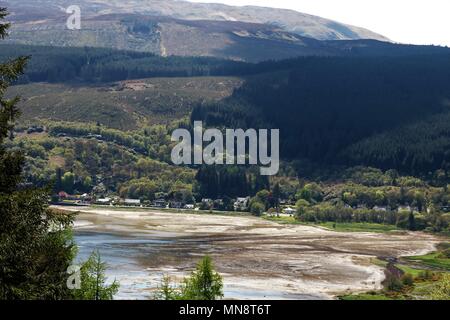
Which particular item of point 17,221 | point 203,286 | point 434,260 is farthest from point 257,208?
point 17,221

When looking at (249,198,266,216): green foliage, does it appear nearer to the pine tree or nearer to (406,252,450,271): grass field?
(406,252,450,271): grass field

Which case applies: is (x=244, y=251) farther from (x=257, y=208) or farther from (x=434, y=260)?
(x=257, y=208)

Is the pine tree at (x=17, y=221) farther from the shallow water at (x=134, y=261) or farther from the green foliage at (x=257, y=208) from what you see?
the green foliage at (x=257, y=208)

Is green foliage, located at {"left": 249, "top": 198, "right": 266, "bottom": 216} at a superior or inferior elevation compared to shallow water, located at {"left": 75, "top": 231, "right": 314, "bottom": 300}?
inferior

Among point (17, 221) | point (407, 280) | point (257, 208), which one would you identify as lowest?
point (257, 208)

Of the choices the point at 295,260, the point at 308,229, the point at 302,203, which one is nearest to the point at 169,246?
the point at 295,260

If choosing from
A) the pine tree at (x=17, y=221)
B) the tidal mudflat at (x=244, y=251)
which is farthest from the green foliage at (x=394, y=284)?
the pine tree at (x=17, y=221)

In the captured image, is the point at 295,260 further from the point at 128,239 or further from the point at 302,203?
the point at 302,203

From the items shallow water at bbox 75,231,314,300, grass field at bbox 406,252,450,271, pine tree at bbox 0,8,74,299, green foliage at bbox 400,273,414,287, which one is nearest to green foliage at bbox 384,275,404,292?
green foliage at bbox 400,273,414,287
